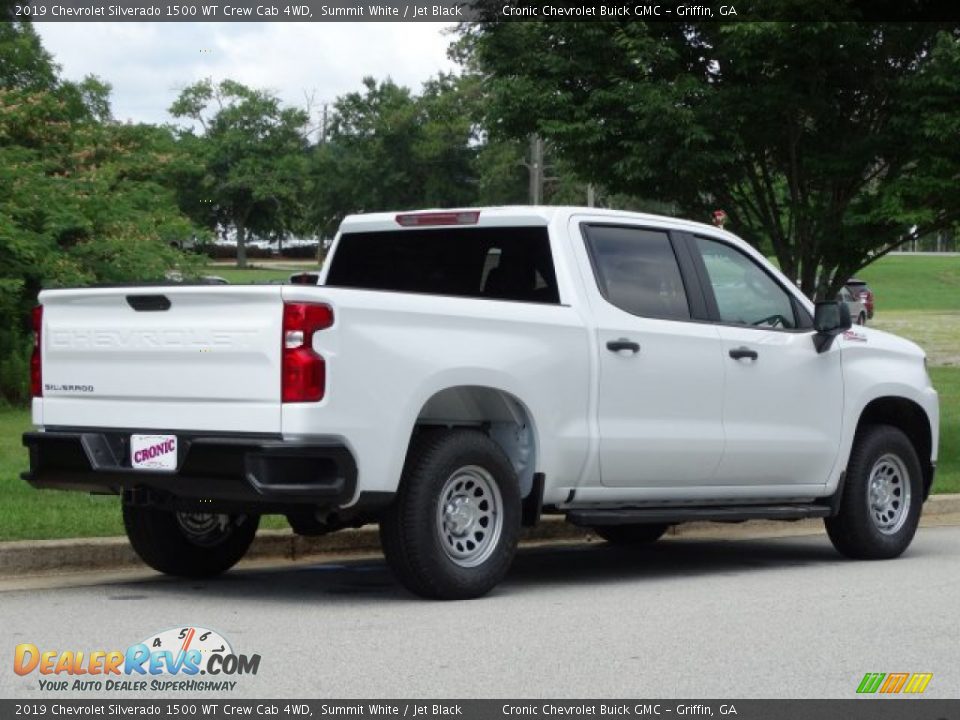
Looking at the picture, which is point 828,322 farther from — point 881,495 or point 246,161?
point 246,161

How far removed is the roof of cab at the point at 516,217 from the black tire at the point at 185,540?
1.90 m

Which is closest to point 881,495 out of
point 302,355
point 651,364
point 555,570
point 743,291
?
point 743,291

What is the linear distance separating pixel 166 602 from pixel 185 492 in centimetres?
65

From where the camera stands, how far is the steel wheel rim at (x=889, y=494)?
1115 centimetres

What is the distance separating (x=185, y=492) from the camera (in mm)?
8344

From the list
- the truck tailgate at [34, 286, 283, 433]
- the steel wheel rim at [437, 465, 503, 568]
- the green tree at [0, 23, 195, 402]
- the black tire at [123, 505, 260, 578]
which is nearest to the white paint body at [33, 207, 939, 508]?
the truck tailgate at [34, 286, 283, 433]

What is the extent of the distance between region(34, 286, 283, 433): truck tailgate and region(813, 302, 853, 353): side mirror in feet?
13.0

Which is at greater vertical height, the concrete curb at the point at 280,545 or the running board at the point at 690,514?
the running board at the point at 690,514

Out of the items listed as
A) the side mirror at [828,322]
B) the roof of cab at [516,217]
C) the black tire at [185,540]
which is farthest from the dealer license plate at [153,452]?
the side mirror at [828,322]

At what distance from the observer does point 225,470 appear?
26.7 feet

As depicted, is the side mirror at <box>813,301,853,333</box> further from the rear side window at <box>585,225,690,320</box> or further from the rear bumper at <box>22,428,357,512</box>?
the rear bumper at <box>22,428,357,512</box>

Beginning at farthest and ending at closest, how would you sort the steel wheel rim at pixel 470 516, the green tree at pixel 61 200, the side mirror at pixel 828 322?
the green tree at pixel 61 200
the side mirror at pixel 828 322
the steel wheel rim at pixel 470 516
